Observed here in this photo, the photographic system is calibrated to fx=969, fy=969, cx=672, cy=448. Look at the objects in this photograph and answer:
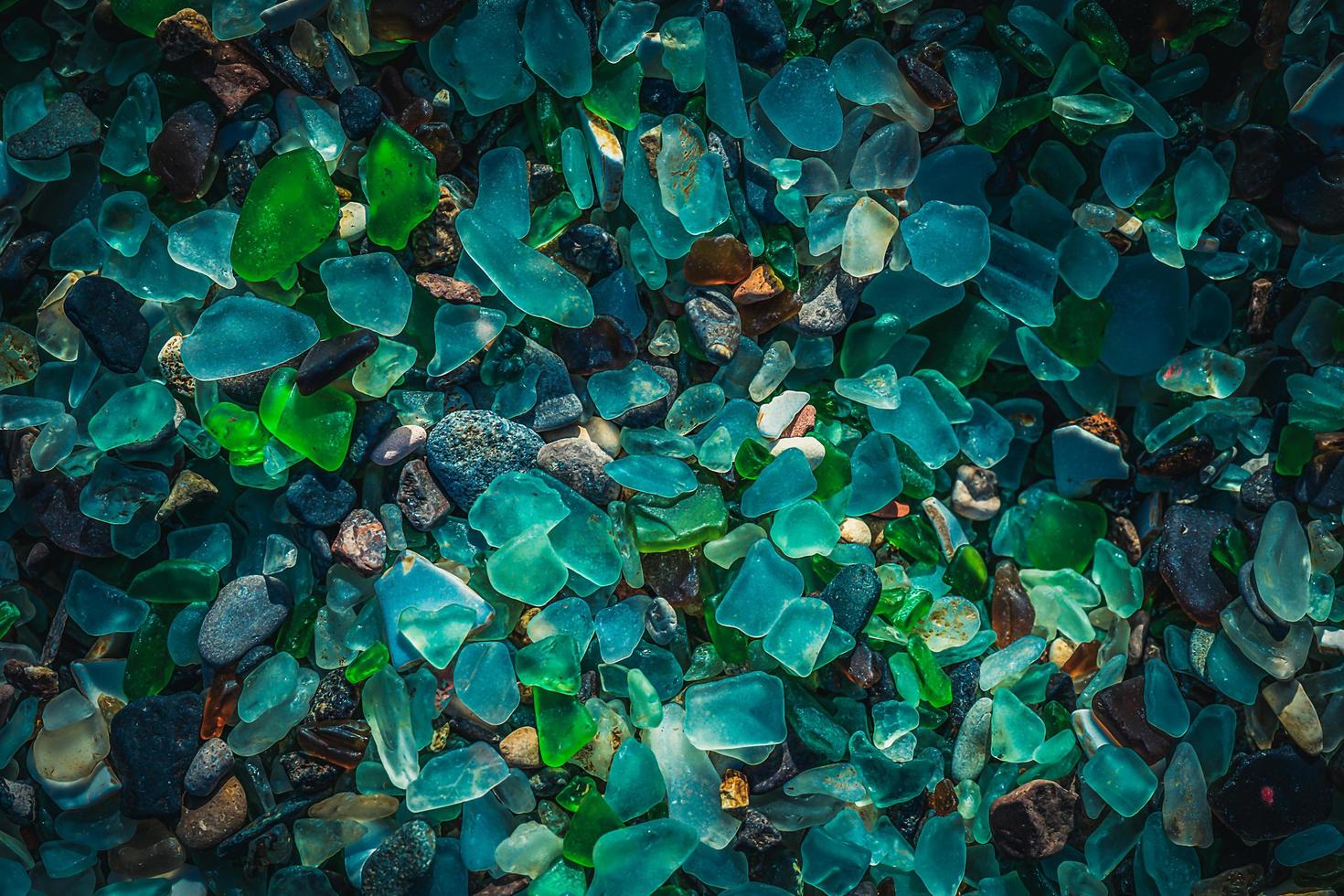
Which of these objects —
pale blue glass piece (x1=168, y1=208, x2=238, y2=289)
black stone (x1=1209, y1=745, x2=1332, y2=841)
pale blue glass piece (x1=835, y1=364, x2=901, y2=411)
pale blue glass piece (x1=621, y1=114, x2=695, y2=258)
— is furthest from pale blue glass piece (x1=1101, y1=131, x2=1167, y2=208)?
pale blue glass piece (x1=168, y1=208, x2=238, y2=289)

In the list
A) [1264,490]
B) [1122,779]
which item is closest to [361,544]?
[1122,779]

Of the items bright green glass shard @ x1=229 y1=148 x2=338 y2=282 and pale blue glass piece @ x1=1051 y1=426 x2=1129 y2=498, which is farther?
pale blue glass piece @ x1=1051 y1=426 x2=1129 y2=498

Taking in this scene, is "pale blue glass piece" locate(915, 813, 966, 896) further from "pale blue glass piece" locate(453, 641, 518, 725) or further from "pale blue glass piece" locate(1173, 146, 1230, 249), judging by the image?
"pale blue glass piece" locate(1173, 146, 1230, 249)

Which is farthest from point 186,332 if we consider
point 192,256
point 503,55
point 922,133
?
point 922,133

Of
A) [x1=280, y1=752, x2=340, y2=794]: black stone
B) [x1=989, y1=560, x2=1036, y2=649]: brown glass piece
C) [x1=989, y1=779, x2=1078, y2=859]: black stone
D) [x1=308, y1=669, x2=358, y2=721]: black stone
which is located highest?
[x1=308, y1=669, x2=358, y2=721]: black stone

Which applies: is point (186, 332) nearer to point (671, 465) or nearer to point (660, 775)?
point (671, 465)
